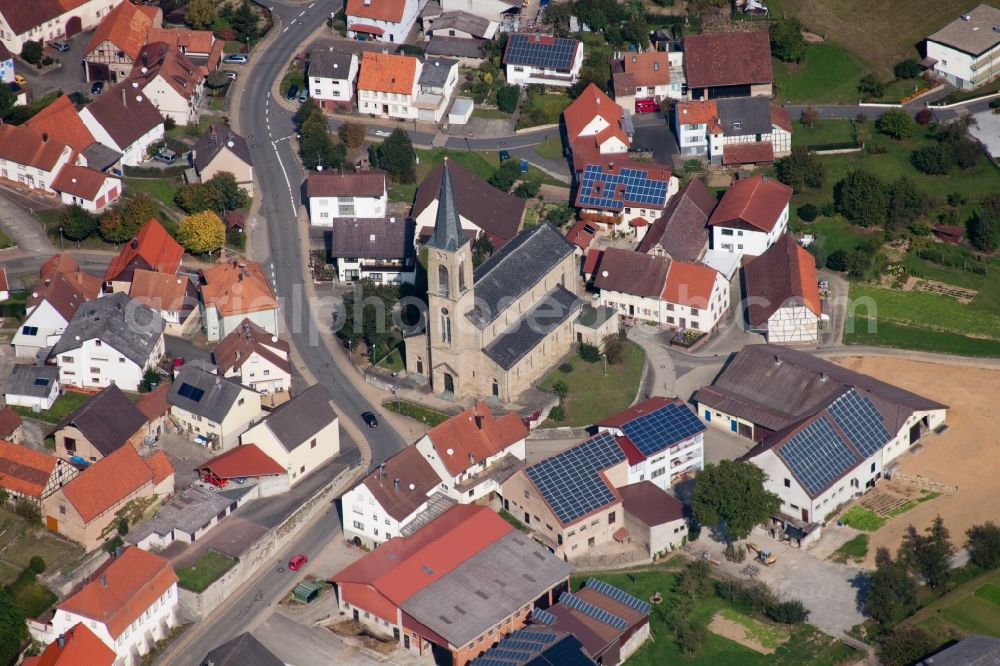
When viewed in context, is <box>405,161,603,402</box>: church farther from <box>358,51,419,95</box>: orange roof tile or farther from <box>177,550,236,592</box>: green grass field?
<box>358,51,419,95</box>: orange roof tile

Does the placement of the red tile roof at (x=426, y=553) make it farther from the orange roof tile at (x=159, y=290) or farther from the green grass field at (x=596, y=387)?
the orange roof tile at (x=159, y=290)

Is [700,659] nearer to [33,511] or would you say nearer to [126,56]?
[33,511]

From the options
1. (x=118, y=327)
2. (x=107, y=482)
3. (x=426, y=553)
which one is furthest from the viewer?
(x=118, y=327)

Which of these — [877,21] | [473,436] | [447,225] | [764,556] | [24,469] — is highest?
[447,225]

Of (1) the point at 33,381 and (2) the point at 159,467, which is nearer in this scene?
(2) the point at 159,467

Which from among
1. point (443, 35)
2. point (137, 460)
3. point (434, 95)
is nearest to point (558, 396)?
point (137, 460)

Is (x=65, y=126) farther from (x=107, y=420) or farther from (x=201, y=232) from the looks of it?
(x=107, y=420)

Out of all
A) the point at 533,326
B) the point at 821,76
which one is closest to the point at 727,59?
the point at 821,76
